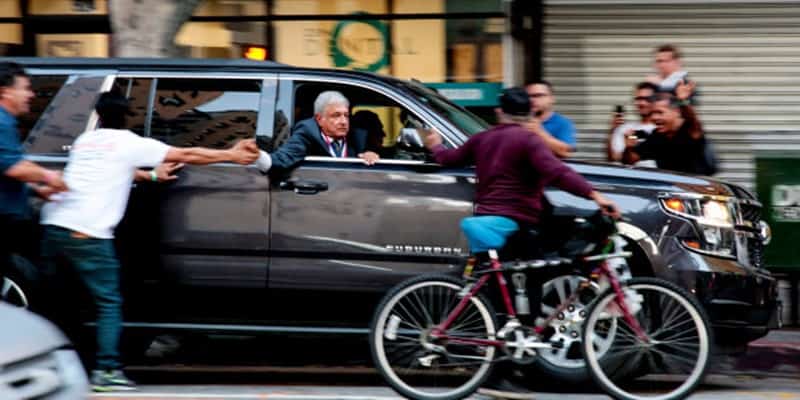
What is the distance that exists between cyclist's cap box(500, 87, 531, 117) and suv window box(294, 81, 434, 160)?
A: 2.89 feet

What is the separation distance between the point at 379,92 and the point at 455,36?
226 inches

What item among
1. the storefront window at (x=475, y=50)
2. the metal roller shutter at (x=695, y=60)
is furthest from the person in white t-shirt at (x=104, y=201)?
the metal roller shutter at (x=695, y=60)

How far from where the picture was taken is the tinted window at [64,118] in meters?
8.42

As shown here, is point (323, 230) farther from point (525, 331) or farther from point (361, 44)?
point (361, 44)

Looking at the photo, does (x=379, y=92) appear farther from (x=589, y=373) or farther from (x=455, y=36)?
(x=455, y=36)

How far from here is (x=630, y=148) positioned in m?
10.2

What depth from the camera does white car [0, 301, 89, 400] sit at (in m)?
4.84

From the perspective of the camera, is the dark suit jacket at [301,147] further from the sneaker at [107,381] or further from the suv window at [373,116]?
the sneaker at [107,381]

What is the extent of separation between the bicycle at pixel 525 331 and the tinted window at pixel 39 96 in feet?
7.88

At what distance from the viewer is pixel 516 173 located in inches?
298

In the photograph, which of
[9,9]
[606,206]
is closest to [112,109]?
[606,206]

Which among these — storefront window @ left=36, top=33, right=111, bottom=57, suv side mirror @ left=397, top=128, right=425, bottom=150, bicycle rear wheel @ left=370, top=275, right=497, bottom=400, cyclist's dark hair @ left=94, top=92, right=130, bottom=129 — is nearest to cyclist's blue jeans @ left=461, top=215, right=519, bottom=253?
bicycle rear wheel @ left=370, top=275, right=497, bottom=400

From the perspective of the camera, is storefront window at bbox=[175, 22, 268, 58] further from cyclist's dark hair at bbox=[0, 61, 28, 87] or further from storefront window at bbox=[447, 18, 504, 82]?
cyclist's dark hair at bbox=[0, 61, 28, 87]

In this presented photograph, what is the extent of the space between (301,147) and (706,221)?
7.40ft
